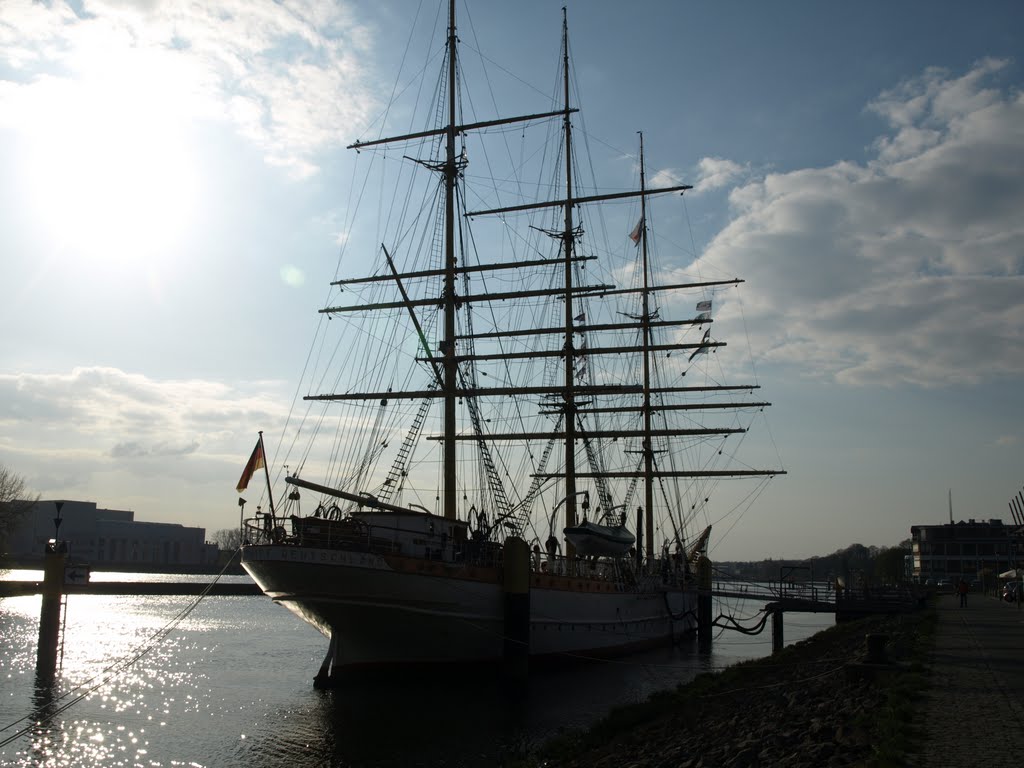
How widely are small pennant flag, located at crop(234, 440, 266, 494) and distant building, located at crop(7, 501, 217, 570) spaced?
13831 centimetres

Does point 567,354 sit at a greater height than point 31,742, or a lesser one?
greater

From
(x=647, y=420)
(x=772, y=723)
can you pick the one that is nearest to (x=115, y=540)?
(x=647, y=420)

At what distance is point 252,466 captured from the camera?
2881cm

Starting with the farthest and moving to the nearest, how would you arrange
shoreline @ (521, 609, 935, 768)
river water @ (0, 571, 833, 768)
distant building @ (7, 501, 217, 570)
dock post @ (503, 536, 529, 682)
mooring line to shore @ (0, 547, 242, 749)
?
distant building @ (7, 501, 217, 570) < dock post @ (503, 536, 529, 682) < mooring line to shore @ (0, 547, 242, 749) < river water @ (0, 571, 833, 768) < shoreline @ (521, 609, 935, 768)

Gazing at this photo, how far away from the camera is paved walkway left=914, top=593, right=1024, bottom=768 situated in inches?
445

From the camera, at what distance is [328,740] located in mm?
22375

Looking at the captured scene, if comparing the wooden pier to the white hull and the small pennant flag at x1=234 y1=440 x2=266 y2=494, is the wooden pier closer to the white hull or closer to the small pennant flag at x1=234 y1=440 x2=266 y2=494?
the white hull

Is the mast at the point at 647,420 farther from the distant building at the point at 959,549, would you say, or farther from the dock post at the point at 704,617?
the distant building at the point at 959,549

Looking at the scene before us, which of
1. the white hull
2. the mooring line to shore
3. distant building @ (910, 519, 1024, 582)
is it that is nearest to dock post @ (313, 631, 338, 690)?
the white hull

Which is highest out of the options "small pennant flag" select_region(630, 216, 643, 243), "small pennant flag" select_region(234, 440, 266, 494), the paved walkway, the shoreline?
"small pennant flag" select_region(630, 216, 643, 243)

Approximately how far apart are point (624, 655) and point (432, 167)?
83.1ft

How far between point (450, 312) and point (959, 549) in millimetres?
109747

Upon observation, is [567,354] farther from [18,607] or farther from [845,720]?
[18,607]

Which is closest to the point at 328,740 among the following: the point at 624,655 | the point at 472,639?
the point at 472,639
